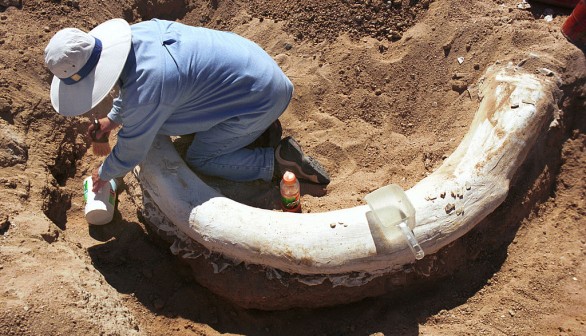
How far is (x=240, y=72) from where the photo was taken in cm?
288

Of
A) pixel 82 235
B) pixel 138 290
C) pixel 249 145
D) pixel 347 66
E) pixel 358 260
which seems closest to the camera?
pixel 358 260

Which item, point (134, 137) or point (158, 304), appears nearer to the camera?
point (134, 137)

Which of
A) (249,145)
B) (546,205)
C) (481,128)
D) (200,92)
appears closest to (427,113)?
(481,128)

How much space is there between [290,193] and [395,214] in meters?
0.65

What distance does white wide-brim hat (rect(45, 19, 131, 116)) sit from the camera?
7.94 ft

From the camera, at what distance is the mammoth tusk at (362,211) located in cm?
270

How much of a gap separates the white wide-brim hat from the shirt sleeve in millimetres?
185

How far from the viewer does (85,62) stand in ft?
8.13

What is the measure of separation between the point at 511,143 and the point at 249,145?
1634mm

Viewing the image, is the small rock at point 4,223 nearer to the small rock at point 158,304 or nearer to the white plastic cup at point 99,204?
the white plastic cup at point 99,204

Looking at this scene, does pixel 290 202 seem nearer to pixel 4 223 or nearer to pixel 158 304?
pixel 158 304

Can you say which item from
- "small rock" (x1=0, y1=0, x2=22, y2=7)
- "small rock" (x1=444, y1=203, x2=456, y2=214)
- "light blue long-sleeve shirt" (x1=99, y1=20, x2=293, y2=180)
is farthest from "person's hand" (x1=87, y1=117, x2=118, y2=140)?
"small rock" (x1=444, y1=203, x2=456, y2=214)

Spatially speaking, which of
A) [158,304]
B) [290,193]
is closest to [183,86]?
[290,193]

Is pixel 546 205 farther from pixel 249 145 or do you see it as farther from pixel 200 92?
pixel 200 92
